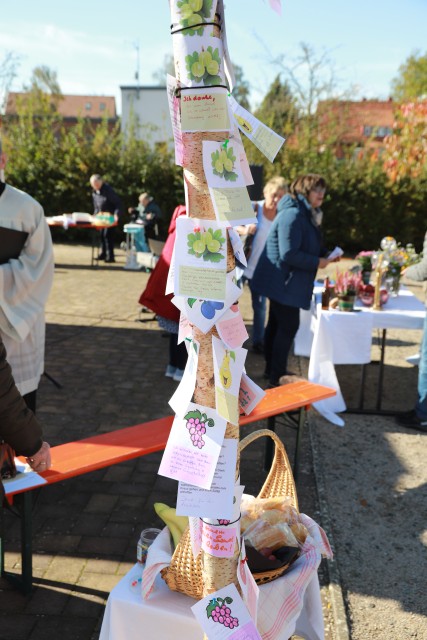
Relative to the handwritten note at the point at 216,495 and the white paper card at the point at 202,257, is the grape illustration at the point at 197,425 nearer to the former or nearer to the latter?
the handwritten note at the point at 216,495

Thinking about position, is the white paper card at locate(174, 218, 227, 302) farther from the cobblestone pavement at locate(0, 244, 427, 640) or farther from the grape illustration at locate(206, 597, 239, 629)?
the cobblestone pavement at locate(0, 244, 427, 640)

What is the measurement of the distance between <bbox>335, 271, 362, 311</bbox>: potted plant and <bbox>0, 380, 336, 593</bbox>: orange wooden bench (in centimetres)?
138

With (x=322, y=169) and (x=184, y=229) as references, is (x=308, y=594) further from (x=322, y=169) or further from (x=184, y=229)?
(x=322, y=169)

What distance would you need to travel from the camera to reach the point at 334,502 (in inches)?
156

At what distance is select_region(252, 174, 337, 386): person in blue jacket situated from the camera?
17.5 ft

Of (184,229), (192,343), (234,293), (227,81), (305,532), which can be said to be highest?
(227,81)

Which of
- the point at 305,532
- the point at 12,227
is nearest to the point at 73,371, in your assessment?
the point at 12,227

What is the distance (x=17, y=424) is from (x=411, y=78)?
3800cm

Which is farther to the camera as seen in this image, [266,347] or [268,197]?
[268,197]

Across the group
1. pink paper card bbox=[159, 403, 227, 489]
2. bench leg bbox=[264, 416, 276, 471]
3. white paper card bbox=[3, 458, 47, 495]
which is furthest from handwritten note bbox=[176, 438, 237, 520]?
bench leg bbox=[264, 416, 276, 471]

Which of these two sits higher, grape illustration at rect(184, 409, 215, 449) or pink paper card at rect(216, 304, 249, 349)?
pink paper card at rect(216, 304, 249, 349)

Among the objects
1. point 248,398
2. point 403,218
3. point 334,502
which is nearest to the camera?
point 248,398

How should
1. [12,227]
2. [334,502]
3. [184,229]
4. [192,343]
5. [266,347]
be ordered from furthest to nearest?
[266,347] < [334,502] < [12,227] < [192,343] < [184,229]

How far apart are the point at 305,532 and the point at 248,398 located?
2.79 ft
